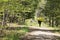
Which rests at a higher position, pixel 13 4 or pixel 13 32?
pixel 13 4

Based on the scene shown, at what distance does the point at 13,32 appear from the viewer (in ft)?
8.86

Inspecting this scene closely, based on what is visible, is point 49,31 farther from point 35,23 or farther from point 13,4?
point 13,4

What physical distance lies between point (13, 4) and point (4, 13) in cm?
20

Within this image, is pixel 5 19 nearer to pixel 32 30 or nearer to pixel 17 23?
pixel 17 23

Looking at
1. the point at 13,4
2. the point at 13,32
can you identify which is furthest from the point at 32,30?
the point at 13,4

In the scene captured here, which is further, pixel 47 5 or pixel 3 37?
pixel 47 5

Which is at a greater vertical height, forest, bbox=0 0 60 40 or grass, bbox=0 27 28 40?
forest, bbox=0 0 60 40

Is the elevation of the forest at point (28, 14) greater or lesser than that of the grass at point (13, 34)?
greater

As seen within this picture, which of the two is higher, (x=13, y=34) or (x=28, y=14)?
(x=28, y=14)

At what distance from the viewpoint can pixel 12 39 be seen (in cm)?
279

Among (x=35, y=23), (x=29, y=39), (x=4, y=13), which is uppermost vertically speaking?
(x=4, y=13)

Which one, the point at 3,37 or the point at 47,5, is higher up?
the point at 47,5

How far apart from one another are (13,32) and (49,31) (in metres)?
0.56

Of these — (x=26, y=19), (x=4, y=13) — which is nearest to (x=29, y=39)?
(x=26, y=19)
